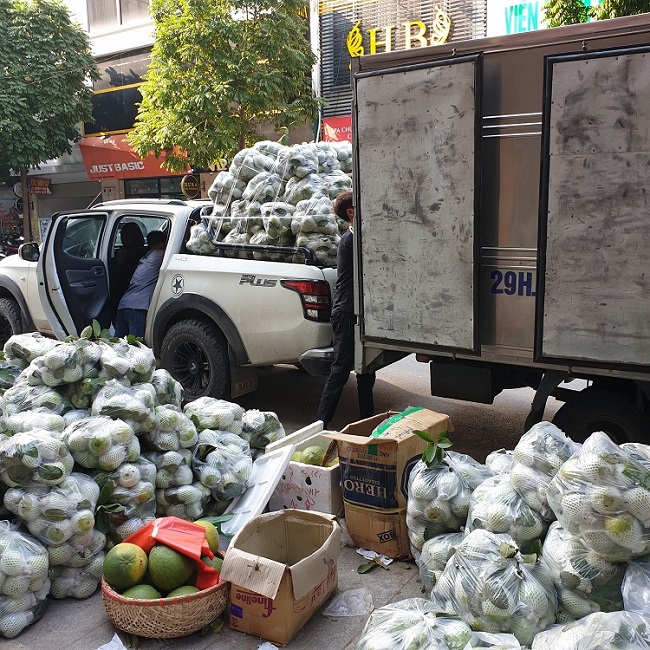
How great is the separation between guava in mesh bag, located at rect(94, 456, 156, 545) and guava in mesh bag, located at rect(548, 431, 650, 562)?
2.23 m

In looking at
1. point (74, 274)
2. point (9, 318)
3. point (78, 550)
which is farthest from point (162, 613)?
point (9, 318)

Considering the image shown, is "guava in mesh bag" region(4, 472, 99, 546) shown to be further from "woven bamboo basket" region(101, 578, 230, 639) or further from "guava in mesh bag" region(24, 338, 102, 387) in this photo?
"guava in mesh bag" region(24, 338, 102, 387)

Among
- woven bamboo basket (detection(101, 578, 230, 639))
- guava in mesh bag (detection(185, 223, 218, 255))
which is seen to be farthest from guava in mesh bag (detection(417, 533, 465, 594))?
guava in mesh bag (detection(185, 223, 218, 255))

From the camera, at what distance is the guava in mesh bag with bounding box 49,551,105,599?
3.48m

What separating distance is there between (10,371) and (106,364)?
982 mm

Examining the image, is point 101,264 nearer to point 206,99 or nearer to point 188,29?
point 206,99

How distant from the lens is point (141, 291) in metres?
6.70

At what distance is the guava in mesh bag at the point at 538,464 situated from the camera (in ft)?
9.91

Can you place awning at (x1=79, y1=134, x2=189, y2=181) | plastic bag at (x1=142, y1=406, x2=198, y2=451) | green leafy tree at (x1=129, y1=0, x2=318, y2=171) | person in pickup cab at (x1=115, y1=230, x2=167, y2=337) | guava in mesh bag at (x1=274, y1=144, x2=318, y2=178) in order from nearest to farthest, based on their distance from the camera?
plastic bag at (x1=142, y1=406, x2=198, y2=451) < guava in mesh bag at (x1=274, y1=144, x2=318, y2=178) < person in pickup cab at (x1=115, y1=230, x2=167, y2=337) < green leafy tree at (x1=129, y1=0, x2=318, y2=171) < awning at (x1=79, y1=134, x2=189, y2=181)

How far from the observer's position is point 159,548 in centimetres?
322

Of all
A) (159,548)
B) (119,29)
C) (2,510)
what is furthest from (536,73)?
(119,29)

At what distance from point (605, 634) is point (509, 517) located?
2.95 feet

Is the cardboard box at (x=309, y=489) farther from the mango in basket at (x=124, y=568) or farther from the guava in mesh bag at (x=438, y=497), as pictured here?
the mango in basket at (x=124, y=568)

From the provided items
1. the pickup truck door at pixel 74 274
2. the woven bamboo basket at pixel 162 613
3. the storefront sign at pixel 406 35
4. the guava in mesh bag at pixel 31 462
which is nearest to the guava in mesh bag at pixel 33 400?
the guava in mesh bag at pixel 31 462
